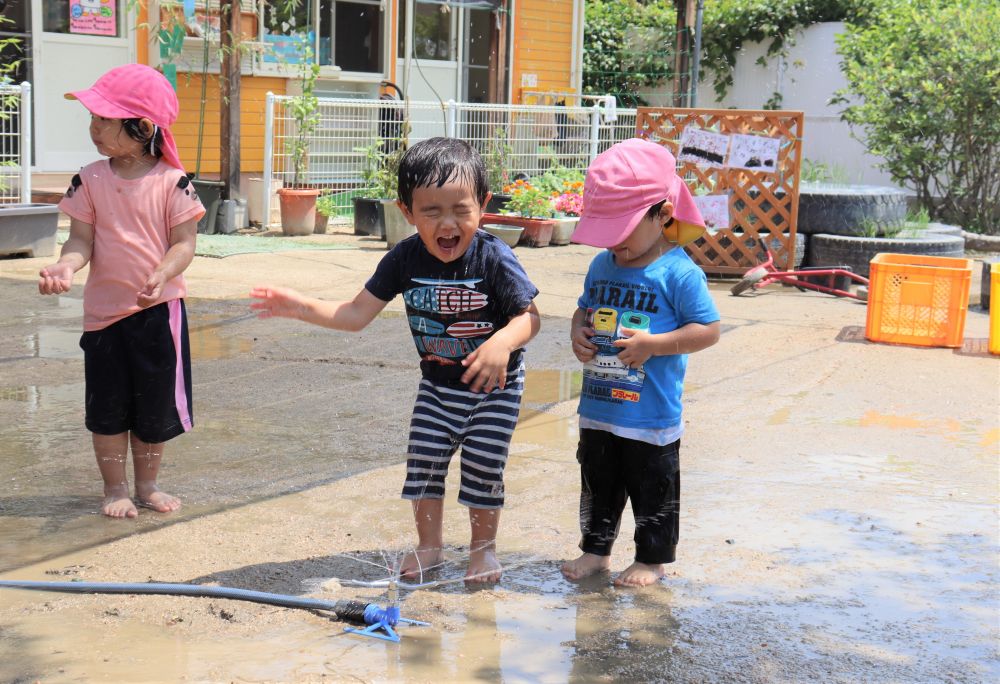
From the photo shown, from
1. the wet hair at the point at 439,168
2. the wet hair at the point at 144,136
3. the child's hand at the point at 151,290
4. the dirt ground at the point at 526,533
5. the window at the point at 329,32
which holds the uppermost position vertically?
the window at the point at 329,32

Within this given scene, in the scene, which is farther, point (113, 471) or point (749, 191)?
point (749, 191)

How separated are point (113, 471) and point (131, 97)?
130 cm

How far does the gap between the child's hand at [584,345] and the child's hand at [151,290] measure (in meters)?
1.44

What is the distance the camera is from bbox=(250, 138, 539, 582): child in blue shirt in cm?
336

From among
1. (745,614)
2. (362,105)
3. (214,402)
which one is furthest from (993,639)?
(362,105)

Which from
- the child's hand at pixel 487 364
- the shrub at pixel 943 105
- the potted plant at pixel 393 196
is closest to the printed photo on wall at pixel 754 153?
the potted plant at pixel 393 196

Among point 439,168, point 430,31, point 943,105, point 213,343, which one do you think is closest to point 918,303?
point 213,343

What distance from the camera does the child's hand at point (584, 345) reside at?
350 cm

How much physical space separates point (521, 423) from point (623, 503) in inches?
76.6

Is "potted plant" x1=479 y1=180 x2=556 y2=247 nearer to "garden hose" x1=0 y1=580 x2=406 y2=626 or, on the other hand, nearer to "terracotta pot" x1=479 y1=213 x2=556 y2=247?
"terracotta pot" x1=479 y1=213 x2=556 y2=247

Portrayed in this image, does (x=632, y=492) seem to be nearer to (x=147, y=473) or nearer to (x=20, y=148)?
(x=147, y=473)

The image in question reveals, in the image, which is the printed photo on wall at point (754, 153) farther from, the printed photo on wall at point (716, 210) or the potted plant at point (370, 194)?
the potted plant at point (370, 194)

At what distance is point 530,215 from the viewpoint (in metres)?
12.8

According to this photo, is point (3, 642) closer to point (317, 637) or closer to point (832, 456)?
point (317, 637)
